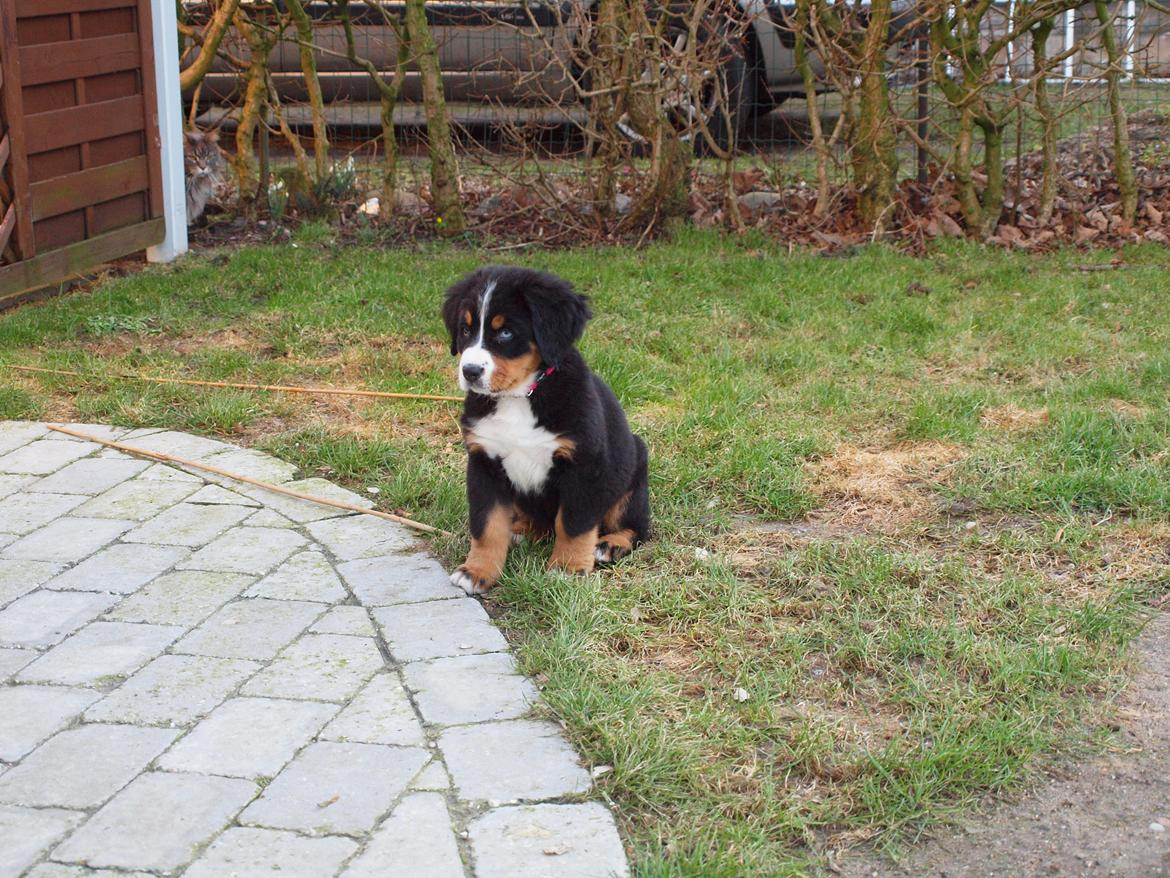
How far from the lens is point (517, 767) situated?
270 cm

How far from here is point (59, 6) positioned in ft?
21.2

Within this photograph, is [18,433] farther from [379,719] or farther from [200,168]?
[200,168]

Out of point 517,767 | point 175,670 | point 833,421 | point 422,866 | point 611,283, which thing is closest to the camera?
point 422,866

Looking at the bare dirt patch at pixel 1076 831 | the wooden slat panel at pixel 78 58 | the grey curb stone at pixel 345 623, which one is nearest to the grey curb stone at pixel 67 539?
the grey curb stone at pixel 345 623

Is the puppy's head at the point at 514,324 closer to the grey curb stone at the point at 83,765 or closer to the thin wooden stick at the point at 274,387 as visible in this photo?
the grey curb stone at the point at 83,765

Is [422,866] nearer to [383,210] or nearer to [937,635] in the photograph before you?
[937,635]

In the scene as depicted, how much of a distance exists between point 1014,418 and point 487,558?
2346 mm

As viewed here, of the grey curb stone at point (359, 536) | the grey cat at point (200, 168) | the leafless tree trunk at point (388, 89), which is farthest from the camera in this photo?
the grey cat at point (200, 168)

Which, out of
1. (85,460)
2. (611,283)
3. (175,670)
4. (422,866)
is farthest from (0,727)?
(611,283)

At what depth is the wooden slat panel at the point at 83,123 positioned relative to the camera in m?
6.41

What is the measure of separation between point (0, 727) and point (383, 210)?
5.93 metres

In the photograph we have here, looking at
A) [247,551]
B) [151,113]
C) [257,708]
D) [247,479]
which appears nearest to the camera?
[257,708]

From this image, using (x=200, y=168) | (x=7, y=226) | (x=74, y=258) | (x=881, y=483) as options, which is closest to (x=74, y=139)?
(x=74, y=258)

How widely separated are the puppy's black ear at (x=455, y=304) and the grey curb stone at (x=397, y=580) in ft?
2.11
